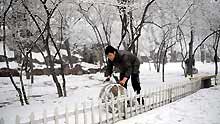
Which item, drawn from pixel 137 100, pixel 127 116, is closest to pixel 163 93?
pixel 137 100

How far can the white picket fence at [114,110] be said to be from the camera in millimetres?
5273

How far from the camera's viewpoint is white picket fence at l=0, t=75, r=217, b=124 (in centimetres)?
527

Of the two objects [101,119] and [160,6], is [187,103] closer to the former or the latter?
[101,119]

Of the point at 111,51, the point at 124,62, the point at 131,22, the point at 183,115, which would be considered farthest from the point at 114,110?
the point at 131,22

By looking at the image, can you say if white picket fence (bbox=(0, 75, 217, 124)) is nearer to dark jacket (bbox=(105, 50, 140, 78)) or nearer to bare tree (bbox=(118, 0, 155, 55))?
dark jacket (bbox=(105, 50, 140, 78))

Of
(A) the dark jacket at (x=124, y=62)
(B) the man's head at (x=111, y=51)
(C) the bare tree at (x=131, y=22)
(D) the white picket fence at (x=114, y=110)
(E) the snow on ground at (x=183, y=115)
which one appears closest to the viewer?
(D) the white picket fence at (x=114, y=110)

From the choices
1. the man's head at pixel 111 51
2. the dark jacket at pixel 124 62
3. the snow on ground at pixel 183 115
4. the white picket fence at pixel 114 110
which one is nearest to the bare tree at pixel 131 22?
the white picket fence at pixel 114 110

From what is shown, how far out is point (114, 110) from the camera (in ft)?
22.4

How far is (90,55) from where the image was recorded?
38969mm

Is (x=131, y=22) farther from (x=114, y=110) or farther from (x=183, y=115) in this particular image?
(x=114, y=110)

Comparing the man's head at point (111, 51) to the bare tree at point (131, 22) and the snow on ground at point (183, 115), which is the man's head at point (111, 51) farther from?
the bare tree at point (131, 22)

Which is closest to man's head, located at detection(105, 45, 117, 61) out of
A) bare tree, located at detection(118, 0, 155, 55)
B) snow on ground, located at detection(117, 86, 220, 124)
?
snow on ground, located at detection(117, 86, 220, 124)

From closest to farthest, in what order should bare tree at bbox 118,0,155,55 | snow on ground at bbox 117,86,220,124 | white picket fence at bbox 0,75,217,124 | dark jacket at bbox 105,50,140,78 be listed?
white picket fence at bbox 0,75,217,124 → snow on ground at bbox 117,86,220,124 → dark jacket at bbox 105,50,140,78 → bare tree at bbox 118,0,155,55

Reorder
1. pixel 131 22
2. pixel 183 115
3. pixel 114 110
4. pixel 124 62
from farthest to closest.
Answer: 1. pixel 131 22
2. pixel 124 62
3. pixel 183 115
4. pixel 114 110
